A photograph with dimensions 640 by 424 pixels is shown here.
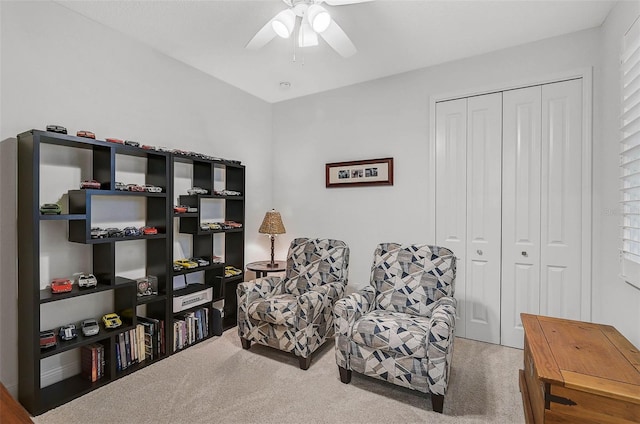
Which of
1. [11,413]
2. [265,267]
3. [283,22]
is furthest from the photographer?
[265,267]

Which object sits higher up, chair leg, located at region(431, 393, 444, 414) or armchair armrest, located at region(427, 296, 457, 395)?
armchair armrest, located at region(427, 296, 457, 395)

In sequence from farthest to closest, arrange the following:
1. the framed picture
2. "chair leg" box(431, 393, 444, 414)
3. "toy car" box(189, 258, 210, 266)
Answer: the framed picture → "toy car" box(189, 258, 210, 266) → "chair leg" box(431, 393, 444, 414)

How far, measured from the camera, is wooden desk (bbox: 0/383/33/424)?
904 millimetres

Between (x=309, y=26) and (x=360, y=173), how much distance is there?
1786mm

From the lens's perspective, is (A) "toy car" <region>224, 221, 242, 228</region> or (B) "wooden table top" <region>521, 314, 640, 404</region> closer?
(B) "wooden table top" <region>521, 314, 640, 404</region>

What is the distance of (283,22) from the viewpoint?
1929 mm

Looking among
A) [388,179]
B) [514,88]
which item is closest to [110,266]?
[388,179]

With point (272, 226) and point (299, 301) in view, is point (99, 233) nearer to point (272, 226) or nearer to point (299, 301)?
point (299, 301)

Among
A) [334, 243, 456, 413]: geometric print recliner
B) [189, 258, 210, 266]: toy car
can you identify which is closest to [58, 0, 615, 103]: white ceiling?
[334, 243, 456, 413]: geometric print recliner

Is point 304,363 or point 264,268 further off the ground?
point 264,268

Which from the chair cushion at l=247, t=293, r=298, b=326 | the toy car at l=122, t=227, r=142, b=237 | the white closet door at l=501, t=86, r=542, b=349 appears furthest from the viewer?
the white closet door at l=501, t=86, r=542, b=349

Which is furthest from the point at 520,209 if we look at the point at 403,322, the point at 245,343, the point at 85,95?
the point at 85,95

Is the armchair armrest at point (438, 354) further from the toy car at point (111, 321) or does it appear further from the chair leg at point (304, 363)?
the toy car at point (111, 321)

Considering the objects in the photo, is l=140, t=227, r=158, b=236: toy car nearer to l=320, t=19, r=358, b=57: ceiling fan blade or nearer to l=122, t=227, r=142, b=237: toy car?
l=122, t=227, r=142, b=237: toy car
